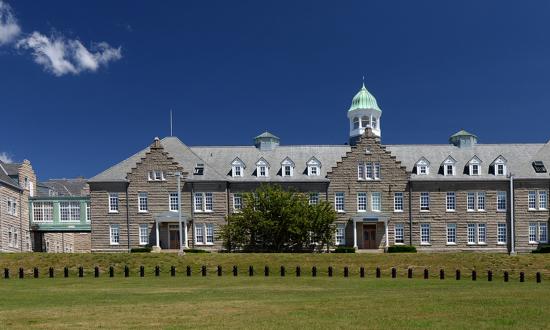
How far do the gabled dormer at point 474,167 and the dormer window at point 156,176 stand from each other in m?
31.9

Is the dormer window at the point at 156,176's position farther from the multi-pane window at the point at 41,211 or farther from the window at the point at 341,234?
the window at the point at 341,234

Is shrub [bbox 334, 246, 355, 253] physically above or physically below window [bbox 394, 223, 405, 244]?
below

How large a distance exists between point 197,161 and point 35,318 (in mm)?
52142

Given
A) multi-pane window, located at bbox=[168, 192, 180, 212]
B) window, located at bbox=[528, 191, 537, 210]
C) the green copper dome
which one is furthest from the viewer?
the green copper dome

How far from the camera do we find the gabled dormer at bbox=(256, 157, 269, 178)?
7288cm

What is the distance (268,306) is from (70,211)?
185 feet

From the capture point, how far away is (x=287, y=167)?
73.2m

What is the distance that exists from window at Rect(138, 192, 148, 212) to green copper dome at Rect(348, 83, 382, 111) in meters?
27.2

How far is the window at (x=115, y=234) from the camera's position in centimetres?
7144

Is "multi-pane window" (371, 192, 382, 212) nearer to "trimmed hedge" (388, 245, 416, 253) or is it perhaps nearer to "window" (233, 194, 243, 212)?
"trimmed hedge" (388, 245, 416, 253)

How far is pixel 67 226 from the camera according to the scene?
251 feet

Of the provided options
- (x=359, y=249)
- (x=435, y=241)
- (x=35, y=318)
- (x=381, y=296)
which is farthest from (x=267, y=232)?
(x=35, y=318)

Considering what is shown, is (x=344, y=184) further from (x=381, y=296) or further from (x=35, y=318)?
(x=35, y=318)

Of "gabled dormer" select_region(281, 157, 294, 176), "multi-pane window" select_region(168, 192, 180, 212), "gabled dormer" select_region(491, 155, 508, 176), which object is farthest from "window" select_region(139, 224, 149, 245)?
"gabled dormer" select_region(491, 155, 508, 176)
